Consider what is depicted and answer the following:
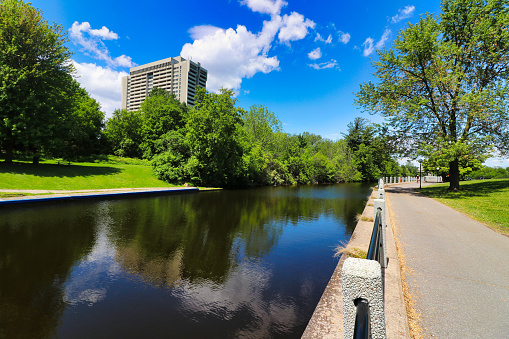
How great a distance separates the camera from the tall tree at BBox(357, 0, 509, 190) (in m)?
17.6

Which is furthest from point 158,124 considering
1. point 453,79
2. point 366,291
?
point 366,291

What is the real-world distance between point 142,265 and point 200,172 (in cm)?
2505

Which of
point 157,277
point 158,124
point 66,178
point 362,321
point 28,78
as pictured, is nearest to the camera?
point 362,321

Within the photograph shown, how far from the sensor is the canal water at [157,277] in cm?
397

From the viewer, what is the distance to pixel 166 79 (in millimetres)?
123438

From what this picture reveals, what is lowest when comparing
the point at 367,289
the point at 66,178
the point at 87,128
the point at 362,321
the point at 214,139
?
the point at 66,178

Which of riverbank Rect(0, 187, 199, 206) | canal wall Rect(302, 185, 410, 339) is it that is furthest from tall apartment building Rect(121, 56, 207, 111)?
canal wall Rect(302, 185, 410, 339)

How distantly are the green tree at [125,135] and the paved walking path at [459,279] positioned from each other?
51884mm

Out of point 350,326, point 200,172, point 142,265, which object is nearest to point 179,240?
point 142,265

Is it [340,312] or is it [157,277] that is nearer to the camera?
[340,312]

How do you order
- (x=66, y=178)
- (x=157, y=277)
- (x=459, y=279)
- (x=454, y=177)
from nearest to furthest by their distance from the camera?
(x=459, y=279) → (x=157, y=277) → (x=454, y=177) → (x=66, y=178)

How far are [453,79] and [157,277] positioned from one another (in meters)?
23.4

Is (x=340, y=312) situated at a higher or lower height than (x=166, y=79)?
lower

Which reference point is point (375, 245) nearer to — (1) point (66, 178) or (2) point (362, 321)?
(2) point (362, 321)
